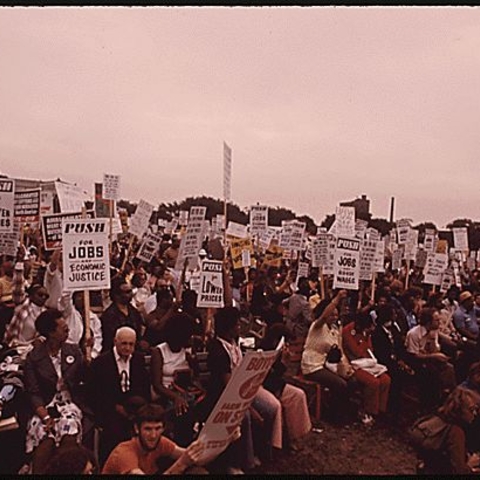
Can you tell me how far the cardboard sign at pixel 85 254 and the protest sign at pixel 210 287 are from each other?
1707mm

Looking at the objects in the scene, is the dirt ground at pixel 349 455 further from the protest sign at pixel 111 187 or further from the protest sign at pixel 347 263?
the protest sign at pixel 111 187

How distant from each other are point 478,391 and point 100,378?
3.53 metres

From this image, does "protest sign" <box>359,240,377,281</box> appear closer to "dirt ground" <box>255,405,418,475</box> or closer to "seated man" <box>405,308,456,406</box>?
"seated man" <box>405,308,456,406</box>

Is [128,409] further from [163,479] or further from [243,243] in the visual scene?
[243,243]

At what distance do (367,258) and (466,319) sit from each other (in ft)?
6.60

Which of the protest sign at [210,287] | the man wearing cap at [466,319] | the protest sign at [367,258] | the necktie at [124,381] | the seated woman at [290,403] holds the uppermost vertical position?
the protest sign at [367,258]

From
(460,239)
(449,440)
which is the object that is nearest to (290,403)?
(449,440)

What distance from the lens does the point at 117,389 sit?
5.50 metres

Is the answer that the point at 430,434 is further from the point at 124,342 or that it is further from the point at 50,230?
the point at 50,230

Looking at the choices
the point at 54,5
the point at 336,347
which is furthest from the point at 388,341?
the point at 54,5

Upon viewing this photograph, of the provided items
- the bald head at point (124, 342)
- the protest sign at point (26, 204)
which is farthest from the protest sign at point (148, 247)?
the bald head at point (124, 342)

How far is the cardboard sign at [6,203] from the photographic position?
30.8 feet

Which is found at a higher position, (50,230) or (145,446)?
(50,230)

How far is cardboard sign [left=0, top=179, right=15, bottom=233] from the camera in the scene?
30.8ft
